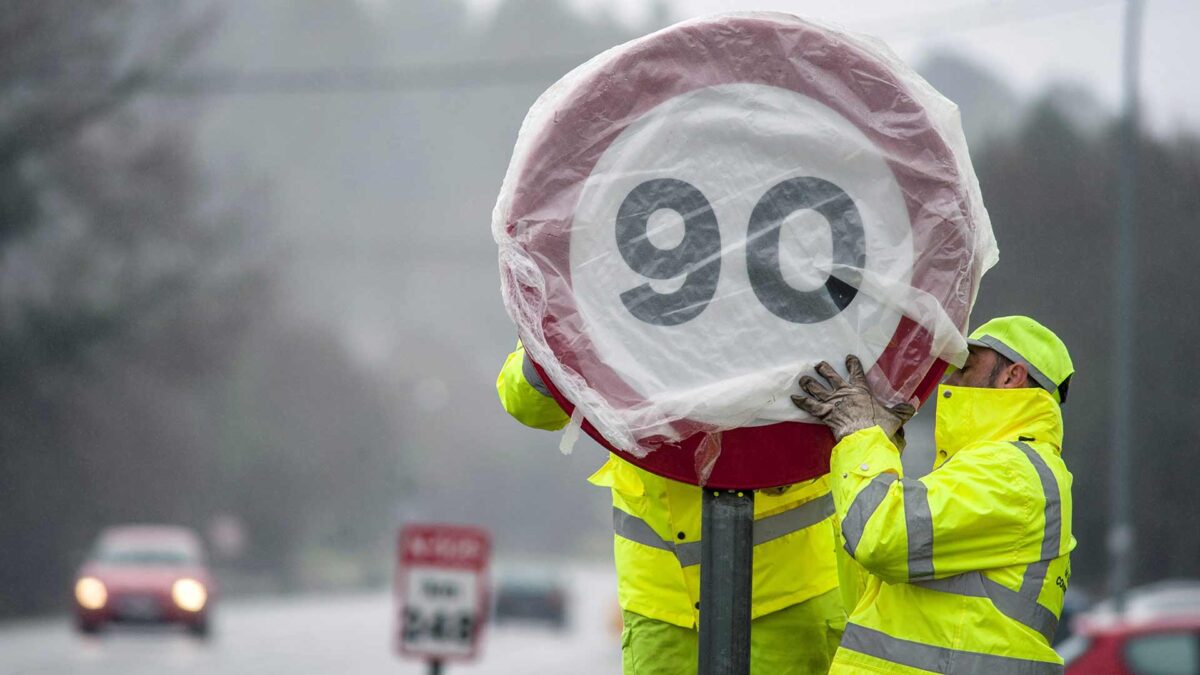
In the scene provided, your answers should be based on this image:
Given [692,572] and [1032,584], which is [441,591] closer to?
[692,572]

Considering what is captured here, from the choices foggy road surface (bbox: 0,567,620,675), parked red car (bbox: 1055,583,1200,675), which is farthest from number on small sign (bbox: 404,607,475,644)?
foggy road surface (bbox: 0,567,620,675)

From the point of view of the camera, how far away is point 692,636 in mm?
3959

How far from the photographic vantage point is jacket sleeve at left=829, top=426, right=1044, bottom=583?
3.21 metres

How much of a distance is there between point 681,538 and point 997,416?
754 millimetres

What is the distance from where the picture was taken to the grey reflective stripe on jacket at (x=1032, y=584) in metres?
3.44

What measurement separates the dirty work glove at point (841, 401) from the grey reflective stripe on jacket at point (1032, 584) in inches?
20.0

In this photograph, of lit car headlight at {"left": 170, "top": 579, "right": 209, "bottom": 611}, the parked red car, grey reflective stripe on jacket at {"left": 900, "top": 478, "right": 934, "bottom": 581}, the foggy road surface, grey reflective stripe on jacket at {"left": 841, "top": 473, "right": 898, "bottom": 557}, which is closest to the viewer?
grey reflective stripe on jacket at {"left": 841, "top": 473, "right": 898, "bottom": 557}

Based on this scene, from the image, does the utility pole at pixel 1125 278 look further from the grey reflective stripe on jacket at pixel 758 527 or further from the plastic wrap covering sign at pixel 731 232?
the plastic wrap covering sign at pixel 731 232

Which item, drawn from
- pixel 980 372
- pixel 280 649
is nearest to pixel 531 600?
pixel 280 649

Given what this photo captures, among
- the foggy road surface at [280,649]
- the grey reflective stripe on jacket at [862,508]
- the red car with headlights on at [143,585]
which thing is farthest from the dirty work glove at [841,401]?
the red car with headlights on at [143,585]

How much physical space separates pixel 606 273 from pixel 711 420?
1.06ft

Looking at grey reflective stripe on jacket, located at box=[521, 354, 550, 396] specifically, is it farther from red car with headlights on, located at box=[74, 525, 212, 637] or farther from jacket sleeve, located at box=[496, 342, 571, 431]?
red car with headlights on, located at box=[74, 525, 212, 637]

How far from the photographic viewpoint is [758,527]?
155 inches

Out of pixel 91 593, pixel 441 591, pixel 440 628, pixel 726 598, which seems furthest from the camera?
pixel 91 593
